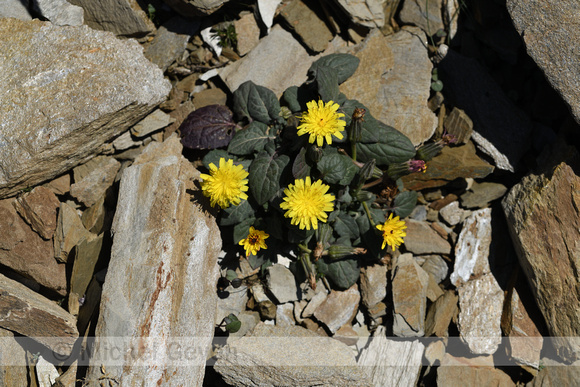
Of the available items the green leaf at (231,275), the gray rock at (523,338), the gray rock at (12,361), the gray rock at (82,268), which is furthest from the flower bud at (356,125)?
the gray rock at (12,361)

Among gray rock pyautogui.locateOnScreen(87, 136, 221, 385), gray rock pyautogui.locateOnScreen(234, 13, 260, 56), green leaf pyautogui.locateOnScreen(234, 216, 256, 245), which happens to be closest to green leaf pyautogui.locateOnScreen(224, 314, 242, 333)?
gray rock pyautogui.locateOnScreen(87, 136, 221, 385)

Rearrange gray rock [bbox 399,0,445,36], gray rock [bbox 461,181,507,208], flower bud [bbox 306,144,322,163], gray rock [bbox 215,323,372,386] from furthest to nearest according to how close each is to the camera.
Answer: gray rock [bbox 399,0,445,36] → gray rock [bbox 461,181,507,208] → gray rock [bbox 215,323,372,386] → flower bud [bbox 306,144,322,163]

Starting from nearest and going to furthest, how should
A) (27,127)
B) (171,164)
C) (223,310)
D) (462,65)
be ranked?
(27,127) < (171,164) < (223,310) < (462,65)

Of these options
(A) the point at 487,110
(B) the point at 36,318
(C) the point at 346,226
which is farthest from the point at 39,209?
(A) the point at 487,110

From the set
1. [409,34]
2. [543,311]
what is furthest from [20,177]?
[543,311]

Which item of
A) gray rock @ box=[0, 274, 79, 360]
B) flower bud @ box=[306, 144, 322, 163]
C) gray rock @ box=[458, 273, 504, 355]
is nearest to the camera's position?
flower bud @ box=[306, 144, 322, 163]

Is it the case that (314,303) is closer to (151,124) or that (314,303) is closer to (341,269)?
(341,269)

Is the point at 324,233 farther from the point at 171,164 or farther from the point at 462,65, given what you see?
the point at 462,65

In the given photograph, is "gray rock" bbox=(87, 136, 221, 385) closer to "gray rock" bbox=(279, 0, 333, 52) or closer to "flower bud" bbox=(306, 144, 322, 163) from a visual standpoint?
"flower bud" bbox=(306, 144, 322, 163)
